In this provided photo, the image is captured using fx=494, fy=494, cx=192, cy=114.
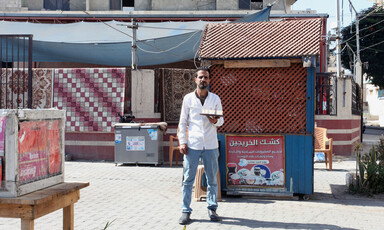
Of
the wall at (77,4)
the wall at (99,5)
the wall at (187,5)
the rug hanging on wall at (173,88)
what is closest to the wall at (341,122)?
the rug hanging on wall at (173,88)

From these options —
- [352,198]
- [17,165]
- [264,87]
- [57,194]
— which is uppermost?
[264,87]

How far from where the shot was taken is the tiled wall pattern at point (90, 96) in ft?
43.9

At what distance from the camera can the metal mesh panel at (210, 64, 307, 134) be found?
8102 mm

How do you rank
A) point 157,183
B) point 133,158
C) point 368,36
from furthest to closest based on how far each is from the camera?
point 368,36 → point 133,158 → point 157,183

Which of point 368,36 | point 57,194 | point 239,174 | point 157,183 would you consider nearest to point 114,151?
point 157,183

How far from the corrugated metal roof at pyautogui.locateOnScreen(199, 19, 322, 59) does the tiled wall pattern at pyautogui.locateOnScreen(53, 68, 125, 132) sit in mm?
5209

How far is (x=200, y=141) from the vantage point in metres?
6.33

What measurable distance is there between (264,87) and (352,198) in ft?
7.75

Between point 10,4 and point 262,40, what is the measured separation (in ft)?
57.1

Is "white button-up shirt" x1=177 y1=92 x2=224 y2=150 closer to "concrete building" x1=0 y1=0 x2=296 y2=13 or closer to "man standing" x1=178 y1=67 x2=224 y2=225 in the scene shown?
"man standing" x1=178 y1=67 x2=224 y2=225

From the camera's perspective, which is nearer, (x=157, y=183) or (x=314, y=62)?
(x=314, y=62)

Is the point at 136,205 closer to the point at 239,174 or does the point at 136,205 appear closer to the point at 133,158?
the point at 239,174

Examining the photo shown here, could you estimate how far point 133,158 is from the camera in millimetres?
12625

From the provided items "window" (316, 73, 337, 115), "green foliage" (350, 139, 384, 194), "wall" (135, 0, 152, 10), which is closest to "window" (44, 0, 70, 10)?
"wall" (135, 0, 152, 10)
